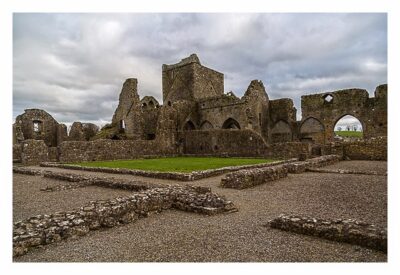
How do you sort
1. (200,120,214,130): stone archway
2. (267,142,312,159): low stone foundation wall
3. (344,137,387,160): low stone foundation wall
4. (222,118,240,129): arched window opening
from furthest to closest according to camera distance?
(200,120,214,130): stone archway, (222,118,240,129): arched window opening, (267,142,312,159): low stone foundation wall, (344,137,387,160): low stone foundation wall

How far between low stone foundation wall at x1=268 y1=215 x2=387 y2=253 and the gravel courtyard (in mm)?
108

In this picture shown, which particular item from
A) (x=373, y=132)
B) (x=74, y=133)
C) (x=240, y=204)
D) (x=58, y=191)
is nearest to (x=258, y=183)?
(x=240, y=204)

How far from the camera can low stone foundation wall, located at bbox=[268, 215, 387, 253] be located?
3371 millimetres

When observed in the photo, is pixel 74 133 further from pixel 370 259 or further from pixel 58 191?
pixel 370 259

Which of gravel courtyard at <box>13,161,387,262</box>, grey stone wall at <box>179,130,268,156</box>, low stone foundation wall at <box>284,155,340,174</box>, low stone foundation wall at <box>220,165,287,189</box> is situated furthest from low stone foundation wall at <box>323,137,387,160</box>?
gravel courtyard at <box>13,161,387,262</box>

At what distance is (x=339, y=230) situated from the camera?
3688 mm

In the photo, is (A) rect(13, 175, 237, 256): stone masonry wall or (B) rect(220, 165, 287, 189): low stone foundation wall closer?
(A) rect(13, 175, 237, 256): stone masonry wall

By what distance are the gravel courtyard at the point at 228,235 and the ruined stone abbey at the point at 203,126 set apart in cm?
1148

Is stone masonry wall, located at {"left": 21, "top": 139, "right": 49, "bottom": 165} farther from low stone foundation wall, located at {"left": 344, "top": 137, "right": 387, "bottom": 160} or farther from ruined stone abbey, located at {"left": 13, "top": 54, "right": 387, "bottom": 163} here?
low stone foundation wall, located at {"left": 344, "top": 137, "right": 387, "bottom": 160}

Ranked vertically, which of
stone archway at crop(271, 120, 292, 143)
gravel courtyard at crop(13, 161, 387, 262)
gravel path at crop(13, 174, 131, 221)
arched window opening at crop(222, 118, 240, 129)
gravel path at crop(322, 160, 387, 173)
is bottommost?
gravel path at crop(13, 174, 131, 221)

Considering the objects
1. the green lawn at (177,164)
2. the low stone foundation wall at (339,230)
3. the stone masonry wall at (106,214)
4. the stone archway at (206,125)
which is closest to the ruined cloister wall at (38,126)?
the green lawn at (177,164)

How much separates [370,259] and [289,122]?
28.0m

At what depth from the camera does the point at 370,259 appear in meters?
3.12

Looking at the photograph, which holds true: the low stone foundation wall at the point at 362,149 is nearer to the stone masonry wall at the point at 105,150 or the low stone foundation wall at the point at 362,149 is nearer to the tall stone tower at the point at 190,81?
the stone masonry wall at the point at 105,150
